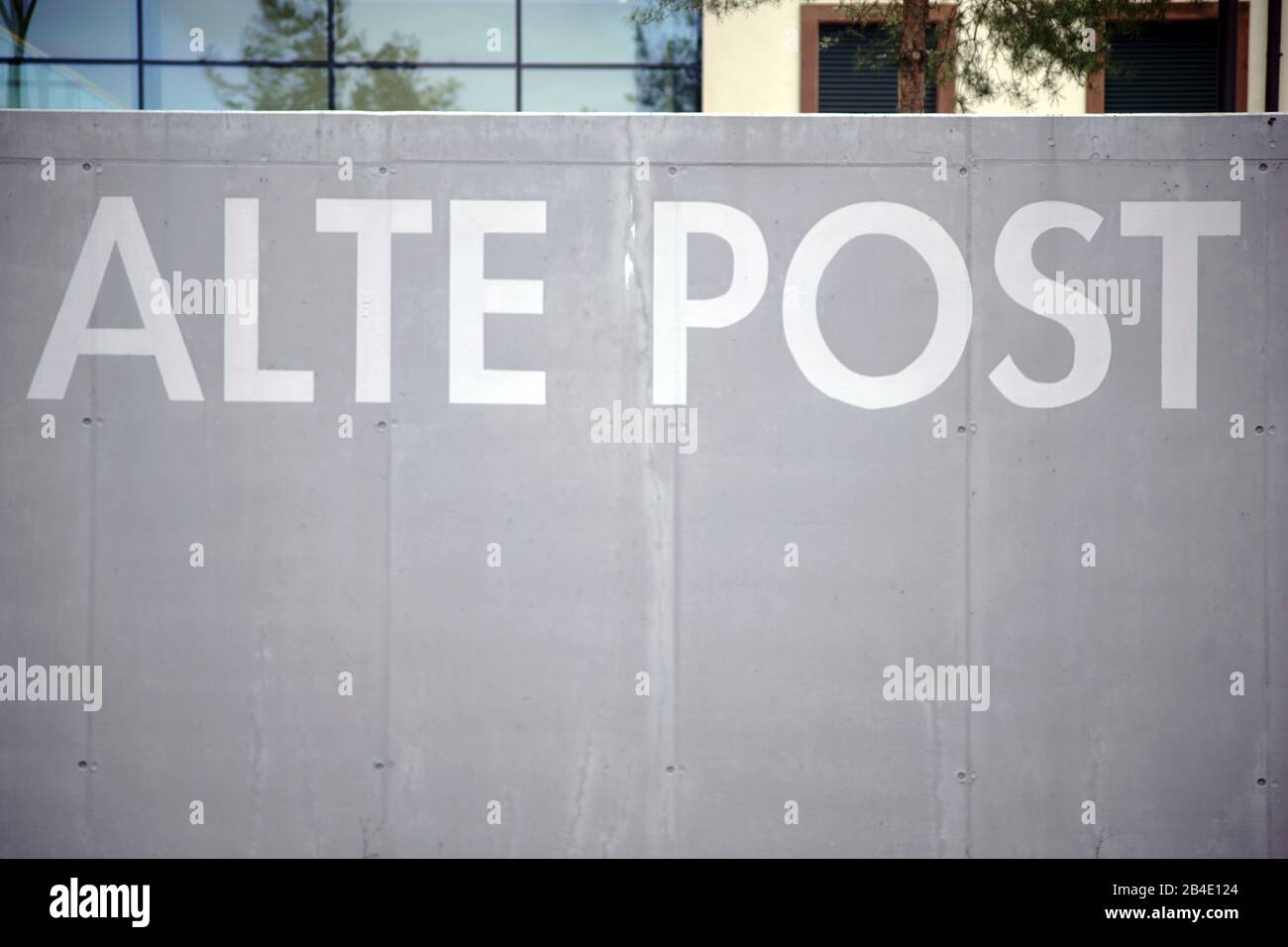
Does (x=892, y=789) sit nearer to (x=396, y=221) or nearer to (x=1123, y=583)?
(x=1123, y=583)

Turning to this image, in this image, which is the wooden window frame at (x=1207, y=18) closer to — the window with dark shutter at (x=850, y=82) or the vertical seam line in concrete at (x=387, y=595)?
the window with dark shutter at (x=850, y=82)

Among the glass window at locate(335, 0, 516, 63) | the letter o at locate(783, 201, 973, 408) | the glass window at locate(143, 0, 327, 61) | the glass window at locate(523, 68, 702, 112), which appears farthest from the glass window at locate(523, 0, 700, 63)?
the letter o at locate(783, 201, 973, 408)

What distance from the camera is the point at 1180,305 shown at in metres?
3.57

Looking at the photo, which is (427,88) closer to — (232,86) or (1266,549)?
(232,86)

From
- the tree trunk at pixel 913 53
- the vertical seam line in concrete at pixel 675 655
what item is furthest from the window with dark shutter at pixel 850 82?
the vertical seam line in concrete at pixel 675 655

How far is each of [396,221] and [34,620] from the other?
6.43 feet

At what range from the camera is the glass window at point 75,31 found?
10406 millimetres

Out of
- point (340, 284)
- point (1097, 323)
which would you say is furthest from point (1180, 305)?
point (340, 284)

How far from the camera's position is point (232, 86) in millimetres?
10609

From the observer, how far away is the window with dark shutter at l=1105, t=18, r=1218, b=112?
1091 cm

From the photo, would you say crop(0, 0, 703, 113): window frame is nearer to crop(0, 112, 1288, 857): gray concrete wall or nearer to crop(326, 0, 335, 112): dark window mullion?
crop(326, 0, 335, 112): dark window mullion

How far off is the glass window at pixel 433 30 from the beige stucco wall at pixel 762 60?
7.24 feet

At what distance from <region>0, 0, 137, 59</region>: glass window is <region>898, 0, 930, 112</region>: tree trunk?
8.15m

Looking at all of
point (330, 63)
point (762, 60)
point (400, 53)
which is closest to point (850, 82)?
point (762, 60)
